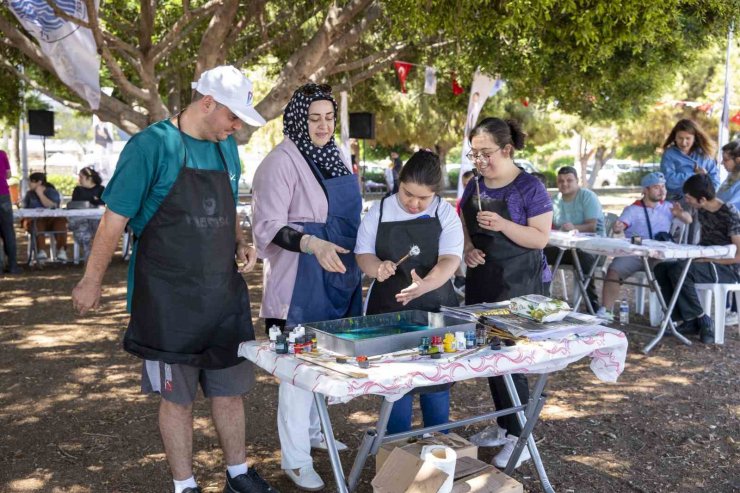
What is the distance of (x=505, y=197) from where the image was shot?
356 centimetres

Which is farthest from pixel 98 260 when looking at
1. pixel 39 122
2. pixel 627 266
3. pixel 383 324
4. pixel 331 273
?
pixel 39 122

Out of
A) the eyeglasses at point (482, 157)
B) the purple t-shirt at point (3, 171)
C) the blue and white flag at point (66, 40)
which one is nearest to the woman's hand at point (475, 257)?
the eyeglasses at point (482, 157)

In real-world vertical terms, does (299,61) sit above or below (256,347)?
above

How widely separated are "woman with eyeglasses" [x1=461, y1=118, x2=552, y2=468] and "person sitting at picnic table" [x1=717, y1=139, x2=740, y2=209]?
11.6ft

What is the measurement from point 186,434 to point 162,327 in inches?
17.2

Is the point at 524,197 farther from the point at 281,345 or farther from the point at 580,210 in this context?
the point at 580,210

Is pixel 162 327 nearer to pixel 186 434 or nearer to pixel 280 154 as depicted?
pixel 186 434

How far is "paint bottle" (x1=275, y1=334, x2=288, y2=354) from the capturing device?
2.55 m

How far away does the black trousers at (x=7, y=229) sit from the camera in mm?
9328

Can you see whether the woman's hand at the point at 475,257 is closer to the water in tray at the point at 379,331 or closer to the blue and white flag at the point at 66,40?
the water in tray at the point at 379,331

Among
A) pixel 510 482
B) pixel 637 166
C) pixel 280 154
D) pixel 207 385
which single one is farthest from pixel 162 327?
pixel 637 166

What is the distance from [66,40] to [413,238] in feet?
16.5

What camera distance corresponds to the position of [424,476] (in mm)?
2600

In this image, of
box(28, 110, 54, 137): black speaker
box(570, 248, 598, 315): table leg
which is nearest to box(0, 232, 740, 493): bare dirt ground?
box(570, 248, 598, 315): table leg
